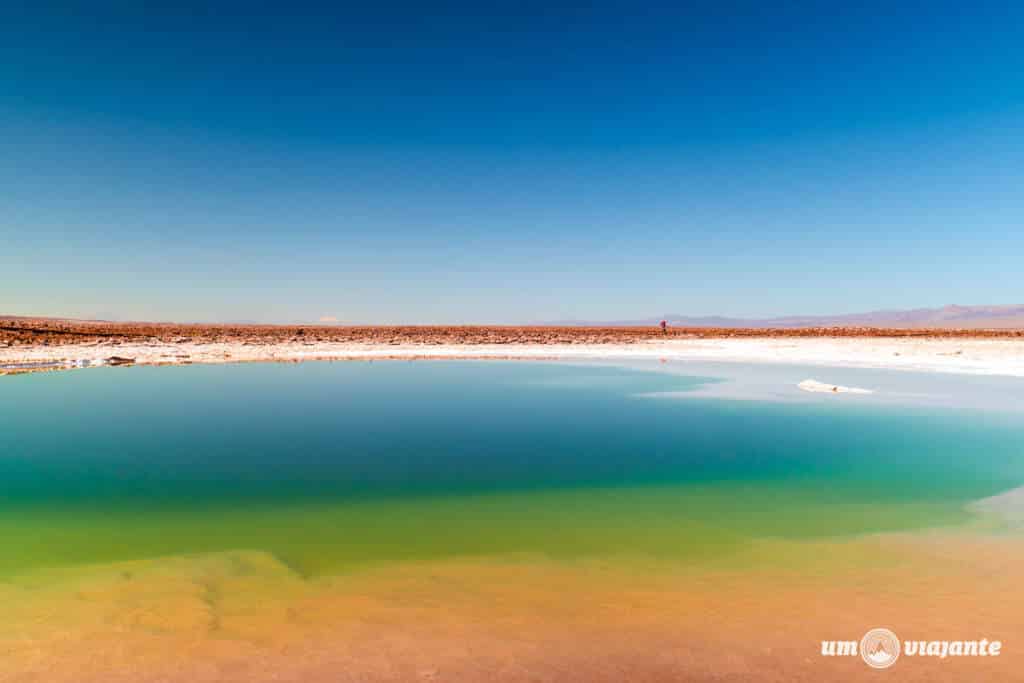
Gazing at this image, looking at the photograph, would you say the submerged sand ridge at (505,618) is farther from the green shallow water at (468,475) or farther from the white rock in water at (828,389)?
the white rock in water at (828,389)

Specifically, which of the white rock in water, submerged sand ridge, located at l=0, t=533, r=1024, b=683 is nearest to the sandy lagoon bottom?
submerged sand ridge, located at l=0, t=533, r=1024, b=683

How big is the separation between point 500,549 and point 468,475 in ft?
7.73

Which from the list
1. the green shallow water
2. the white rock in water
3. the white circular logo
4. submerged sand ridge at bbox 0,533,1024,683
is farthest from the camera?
the white rock in water

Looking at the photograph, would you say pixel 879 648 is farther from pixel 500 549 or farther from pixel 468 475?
pixel 468 475

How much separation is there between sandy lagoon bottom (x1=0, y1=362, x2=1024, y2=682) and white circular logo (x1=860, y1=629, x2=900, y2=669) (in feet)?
0.25

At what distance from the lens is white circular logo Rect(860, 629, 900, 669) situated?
3807 mm

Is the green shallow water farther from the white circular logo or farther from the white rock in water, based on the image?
the white rock in water

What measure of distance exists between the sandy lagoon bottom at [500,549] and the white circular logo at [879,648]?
0.25ft

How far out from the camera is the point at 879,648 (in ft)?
13.0

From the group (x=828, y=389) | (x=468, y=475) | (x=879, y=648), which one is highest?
(x=828, y=389)

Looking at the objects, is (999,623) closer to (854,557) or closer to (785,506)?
(854,557)

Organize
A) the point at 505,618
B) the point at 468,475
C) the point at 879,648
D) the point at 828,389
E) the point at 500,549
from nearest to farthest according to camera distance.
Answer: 1. the point at 879,648
2. the point at 505,618
3. the point at 500,549
4. the point at 468,475
5. the point at 828,389

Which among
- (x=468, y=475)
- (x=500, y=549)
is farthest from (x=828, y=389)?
(x=500, y=549)

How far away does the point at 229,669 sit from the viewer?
143 inches
